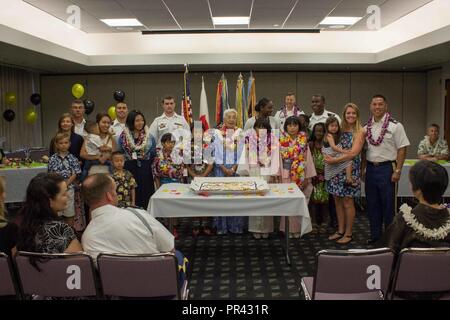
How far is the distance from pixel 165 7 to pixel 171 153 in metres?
2.44

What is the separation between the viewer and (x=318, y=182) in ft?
18.5

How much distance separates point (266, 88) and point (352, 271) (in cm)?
822

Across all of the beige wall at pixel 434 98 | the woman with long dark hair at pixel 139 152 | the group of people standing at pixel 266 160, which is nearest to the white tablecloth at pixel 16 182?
the group of people standing at pixel 266 160

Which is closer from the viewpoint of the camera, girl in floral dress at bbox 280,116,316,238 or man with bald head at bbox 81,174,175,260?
man with bald head at bbox 81,174,175,260

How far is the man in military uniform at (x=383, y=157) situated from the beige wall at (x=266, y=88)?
17.9 ft

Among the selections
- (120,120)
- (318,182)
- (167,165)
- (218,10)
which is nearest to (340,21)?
(218,10)

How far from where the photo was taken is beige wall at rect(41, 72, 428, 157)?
1032 centimetres

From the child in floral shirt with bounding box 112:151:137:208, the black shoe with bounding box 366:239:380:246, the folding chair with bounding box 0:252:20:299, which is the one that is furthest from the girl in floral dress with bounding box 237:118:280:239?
the folding chair with bounding box 0:252:20:299

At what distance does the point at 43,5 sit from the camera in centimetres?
652

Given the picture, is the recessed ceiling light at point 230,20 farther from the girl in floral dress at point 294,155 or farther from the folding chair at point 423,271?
the folding chair at point 423,271

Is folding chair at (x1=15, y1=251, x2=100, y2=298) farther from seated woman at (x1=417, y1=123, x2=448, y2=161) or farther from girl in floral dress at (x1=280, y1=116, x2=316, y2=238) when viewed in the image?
seated woman at (x1=417, y1=123, x2=448, y2=161)

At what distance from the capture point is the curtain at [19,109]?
8758 millimetres

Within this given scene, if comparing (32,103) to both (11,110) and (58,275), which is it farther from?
(58,275)

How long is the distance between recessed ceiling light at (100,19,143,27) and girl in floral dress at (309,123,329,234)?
3790mm
